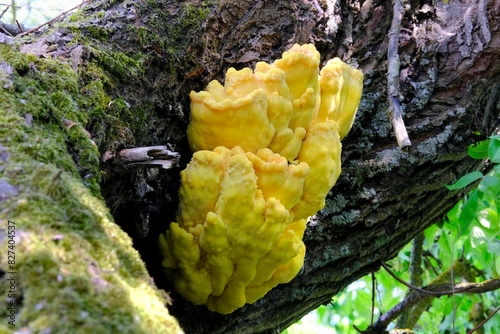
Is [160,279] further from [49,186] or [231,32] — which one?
[231,32]

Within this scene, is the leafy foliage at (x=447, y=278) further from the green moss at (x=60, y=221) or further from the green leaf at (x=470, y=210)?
the green moss at (x=60, y=221)

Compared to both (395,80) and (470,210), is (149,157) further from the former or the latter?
(470,210)

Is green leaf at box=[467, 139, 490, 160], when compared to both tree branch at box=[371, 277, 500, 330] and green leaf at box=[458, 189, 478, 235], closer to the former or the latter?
green leaf at box=[458, 189, 478, 235]

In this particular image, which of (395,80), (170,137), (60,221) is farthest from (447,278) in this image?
(60,221)

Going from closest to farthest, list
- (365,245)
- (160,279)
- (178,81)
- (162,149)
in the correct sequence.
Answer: (162,149) < (160,279) < (178,81) < (365,245)

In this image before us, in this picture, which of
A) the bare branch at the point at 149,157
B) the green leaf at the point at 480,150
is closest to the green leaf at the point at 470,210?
the green leaf at the point at 480,150

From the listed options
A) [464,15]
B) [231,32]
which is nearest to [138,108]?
[231,32]
